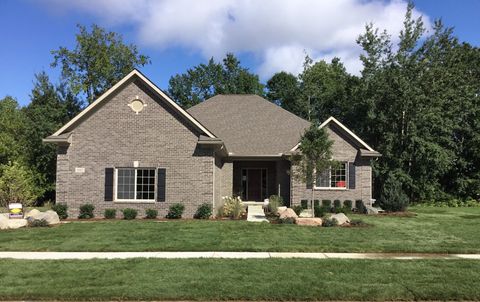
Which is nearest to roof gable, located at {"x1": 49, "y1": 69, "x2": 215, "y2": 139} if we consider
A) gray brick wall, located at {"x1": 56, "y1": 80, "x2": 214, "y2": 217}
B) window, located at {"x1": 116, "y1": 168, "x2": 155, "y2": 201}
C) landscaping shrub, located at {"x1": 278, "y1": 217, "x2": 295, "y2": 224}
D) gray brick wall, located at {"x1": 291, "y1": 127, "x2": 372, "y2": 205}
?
gray brick wall, located at {"x1": 56, "y1": 80, "x2": 214, "y2": 217}

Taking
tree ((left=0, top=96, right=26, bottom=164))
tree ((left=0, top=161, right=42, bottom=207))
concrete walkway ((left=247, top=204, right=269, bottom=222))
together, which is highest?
A: tree ((left=0, top=96, right=26, bottom=164))

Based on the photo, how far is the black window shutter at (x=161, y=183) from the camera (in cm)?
1836

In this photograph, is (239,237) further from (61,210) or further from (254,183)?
(254,183)

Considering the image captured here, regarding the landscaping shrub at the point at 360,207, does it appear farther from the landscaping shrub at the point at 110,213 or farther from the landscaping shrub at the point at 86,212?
the landscaping shrub at the point at 86,212

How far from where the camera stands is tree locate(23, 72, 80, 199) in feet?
108

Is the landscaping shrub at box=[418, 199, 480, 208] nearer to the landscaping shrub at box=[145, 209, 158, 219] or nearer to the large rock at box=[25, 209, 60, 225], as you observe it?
the landscaping shrub at box=[145, 209, 158, 219]

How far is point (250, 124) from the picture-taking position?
27.4 meters

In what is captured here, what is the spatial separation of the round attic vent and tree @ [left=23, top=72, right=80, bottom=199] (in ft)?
54.4

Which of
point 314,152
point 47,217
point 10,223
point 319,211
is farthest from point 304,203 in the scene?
point 10,223

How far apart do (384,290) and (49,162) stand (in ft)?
103

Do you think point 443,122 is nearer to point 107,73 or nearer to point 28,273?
point 28,273

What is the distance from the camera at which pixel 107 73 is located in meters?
41.8

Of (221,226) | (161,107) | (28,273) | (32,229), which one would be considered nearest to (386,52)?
(161,107)

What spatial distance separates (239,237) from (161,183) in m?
6.70
